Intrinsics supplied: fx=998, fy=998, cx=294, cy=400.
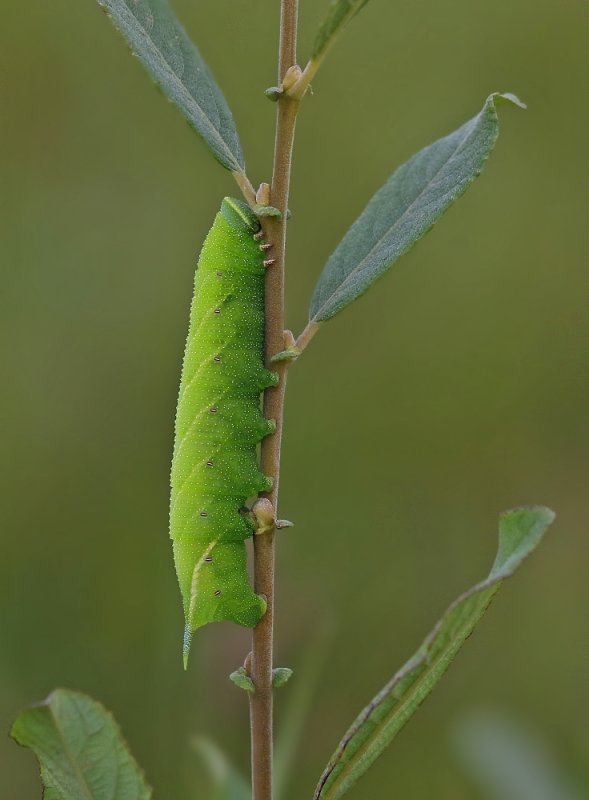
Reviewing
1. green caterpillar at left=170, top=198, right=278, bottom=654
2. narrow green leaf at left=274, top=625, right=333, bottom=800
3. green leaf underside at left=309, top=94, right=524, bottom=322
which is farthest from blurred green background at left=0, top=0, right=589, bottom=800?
green leaf underside at left=309, top=94, right=524, bottom=322

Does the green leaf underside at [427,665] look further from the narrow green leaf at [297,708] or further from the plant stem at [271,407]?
the narrow green leaf at [297,708]

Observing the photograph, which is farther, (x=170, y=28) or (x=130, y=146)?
(x=130, y=146)

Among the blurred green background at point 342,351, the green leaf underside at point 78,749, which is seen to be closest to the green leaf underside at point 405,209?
the green leaf underside at point 78,749

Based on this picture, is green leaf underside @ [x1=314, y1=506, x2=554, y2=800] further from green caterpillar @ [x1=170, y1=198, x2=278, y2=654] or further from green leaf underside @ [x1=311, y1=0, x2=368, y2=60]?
green leaf underside @ [x1=311, y1=0, x2=368, y2=60]

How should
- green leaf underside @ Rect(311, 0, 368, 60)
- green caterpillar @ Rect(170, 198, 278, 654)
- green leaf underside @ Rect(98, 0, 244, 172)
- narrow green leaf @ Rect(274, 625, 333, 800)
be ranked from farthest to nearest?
1. narrow green leaf @ Rect(274, 625, 333, 800)
2. green caterpillar @ Rect(170, 198, 278, 654)
3. green leaf underside @ Rect(98, 0, 244, 172)
4. green leaf underside @ Rect(311, 0, 368, 60)

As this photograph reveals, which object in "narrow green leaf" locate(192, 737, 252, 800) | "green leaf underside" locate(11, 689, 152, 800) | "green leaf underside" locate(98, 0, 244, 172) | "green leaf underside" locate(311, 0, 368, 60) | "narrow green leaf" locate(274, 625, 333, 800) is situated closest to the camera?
"green leaf underside" locate(11, 689, 152, 800)

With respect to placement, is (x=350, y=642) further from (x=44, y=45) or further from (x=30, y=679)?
(x=44, y=45)

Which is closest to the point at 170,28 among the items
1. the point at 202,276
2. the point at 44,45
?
the point at 202,276

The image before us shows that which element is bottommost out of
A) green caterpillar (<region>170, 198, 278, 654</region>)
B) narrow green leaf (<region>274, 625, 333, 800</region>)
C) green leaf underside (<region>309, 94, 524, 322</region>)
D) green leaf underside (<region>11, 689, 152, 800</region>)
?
narrow green leaf (<region>274, 625, 333, 800</region>)

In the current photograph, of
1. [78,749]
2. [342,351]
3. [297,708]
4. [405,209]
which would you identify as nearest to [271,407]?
[405,209]
